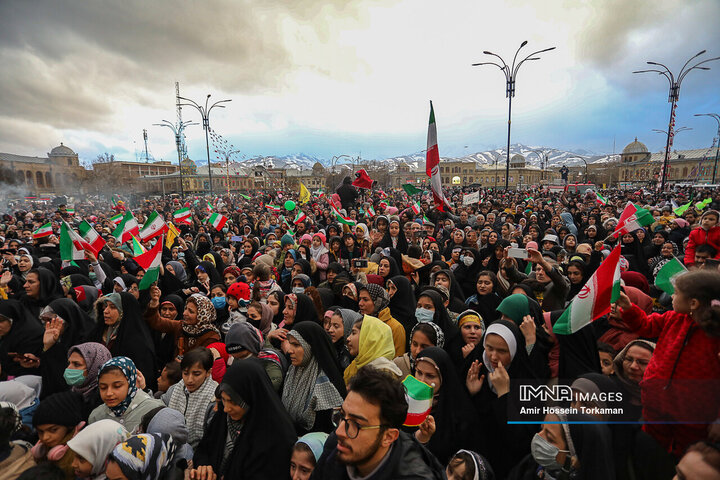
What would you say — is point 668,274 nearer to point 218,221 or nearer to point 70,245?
point 70,245

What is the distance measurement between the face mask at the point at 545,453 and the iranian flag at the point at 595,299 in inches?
42.2

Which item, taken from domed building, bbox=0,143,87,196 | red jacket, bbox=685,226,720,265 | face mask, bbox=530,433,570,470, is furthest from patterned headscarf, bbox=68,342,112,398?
domed building, bbox=0,143,87,196

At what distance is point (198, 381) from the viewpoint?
278cm

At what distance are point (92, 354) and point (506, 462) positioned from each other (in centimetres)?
331

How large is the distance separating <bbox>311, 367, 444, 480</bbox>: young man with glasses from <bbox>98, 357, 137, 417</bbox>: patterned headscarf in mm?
1817

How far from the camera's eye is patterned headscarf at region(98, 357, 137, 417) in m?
2.61

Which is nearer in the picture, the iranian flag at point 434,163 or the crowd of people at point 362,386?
the crowd of people at point 362,386

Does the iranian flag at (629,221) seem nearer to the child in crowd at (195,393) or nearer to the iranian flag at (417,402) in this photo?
the iranian flag at (417,402)

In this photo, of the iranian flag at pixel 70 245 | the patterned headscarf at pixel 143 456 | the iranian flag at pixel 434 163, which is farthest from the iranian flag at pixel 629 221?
the iranian flag at pixel 70 245

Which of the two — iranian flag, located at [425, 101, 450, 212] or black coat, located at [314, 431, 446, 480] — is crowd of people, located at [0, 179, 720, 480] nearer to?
black coat, located at [314, 431, 446, 480]

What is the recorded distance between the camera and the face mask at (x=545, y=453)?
1.93m

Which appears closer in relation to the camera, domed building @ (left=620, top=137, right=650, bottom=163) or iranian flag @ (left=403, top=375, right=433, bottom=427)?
iranian flag @ (left=403, top=375, right=433, bottom=427)

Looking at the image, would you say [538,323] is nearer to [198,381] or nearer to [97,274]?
[198,381]

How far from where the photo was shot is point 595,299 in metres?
2.76
